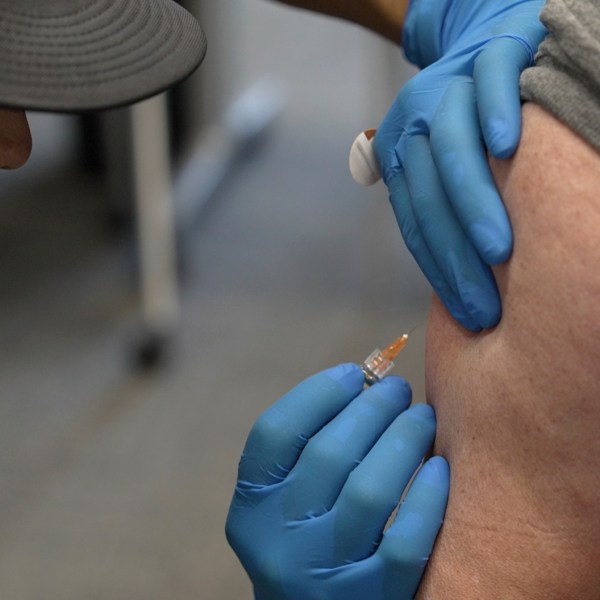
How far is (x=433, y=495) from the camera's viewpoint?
1012 mm

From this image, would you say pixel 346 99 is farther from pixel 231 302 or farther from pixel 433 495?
pixel 433 495

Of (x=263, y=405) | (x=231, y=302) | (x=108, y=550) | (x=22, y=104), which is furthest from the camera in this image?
(x=231, y=302)

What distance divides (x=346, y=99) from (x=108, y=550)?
7.53ft

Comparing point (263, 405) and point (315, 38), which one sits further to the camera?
point (315, 38)

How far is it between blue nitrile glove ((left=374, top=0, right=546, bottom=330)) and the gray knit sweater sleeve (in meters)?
0.06

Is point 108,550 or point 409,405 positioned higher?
point 409,405

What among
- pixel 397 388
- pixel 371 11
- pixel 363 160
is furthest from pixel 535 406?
pixel 371 11

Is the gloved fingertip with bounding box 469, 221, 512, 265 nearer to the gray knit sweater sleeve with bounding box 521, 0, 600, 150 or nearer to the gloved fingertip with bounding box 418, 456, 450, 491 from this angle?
the gray knit sweater sleeve with bounding box 521, 0, 600, 150

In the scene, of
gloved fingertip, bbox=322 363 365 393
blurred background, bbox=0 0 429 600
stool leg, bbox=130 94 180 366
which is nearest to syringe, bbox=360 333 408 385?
gloved fingertip, bbox=322 363 365 393

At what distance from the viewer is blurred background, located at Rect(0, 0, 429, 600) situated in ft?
7.50

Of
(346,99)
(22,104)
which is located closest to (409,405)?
(22,104)

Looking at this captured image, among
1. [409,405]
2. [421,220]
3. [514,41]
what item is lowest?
[409,405]

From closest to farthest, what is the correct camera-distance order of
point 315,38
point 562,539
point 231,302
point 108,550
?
point 562,539 → point 108,550 → point 231,302 → point 315,38

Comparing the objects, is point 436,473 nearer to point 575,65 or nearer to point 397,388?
point 397,388
